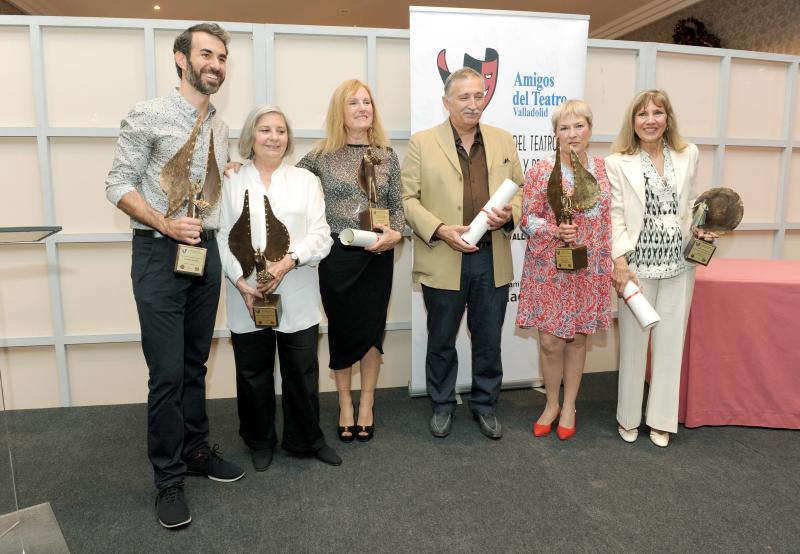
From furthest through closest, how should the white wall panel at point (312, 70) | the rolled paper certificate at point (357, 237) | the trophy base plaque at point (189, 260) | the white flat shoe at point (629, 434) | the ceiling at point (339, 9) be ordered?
the ceiling at point (339, 9) → the white wall panel at point (312, 70) → the white flat shoe at point (629, 434) → the rolled paper certificate at point (357, 237) → the trophy base plaque at point (189, 260)

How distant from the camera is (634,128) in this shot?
2.60 meters

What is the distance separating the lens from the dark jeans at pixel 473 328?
8.71ft

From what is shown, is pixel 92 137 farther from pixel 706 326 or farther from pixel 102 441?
pixel 706 326

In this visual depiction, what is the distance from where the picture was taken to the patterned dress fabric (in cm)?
256

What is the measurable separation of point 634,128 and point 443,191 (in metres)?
0.92

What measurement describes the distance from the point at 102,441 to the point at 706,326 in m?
3.08

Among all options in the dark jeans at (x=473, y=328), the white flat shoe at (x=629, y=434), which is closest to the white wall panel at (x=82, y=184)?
the dark jeans at (x=473, y=328)

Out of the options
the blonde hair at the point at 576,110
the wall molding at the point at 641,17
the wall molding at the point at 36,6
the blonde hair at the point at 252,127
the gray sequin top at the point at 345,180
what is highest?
the wall molding at the point at 641,17

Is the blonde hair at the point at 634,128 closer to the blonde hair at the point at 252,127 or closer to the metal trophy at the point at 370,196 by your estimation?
the metal trophy at the point at 370,196

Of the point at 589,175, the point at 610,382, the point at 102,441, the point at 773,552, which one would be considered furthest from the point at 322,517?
the point at 610,382

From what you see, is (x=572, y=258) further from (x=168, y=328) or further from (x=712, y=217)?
(x=168, y=328)

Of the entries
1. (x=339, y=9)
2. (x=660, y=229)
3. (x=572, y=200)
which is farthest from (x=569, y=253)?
(x=339, y=9)

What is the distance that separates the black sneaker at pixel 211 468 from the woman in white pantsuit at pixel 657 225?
186 centimetres

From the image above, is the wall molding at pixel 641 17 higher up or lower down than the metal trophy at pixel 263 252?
higher up
